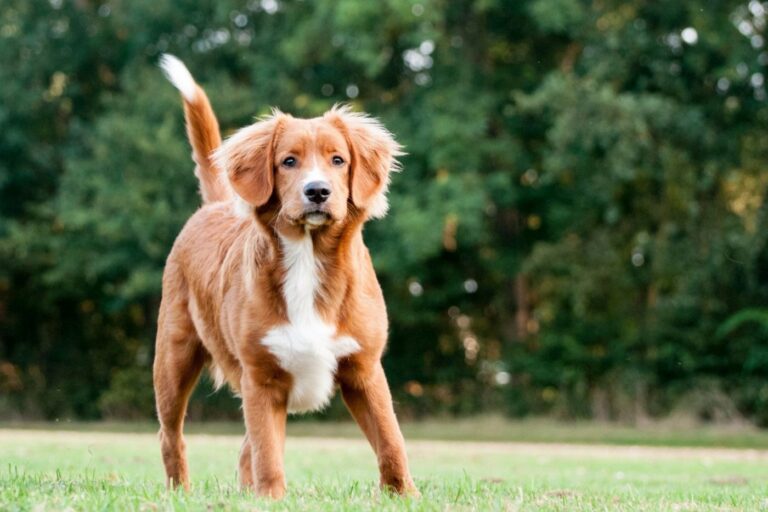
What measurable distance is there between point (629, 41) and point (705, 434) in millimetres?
7922

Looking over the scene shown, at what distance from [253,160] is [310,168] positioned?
356 millimetres

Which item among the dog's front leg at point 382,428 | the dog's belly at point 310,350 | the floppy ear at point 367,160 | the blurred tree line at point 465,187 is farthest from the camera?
the blurred tree line at point 465,187

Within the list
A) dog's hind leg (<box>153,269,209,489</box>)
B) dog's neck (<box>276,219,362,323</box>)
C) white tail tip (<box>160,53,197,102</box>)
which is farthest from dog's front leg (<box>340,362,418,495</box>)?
white tail tip (<box>160,53,197,102</box>)

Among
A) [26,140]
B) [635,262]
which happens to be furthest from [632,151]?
[26,140]

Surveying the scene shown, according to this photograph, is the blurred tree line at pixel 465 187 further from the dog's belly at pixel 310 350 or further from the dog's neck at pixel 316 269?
the dog's belly at pixel 310 350

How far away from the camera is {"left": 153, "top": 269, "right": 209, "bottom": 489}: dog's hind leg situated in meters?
7.46

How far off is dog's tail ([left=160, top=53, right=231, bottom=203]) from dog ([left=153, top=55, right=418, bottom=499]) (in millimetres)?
1396

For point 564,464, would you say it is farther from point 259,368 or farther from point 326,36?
point 326,36

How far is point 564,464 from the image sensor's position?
14477 millimetres

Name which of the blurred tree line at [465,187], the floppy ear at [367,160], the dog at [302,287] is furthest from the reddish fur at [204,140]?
the blurred tree line at [465,187]

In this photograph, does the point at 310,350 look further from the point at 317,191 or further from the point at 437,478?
the point at 437,478

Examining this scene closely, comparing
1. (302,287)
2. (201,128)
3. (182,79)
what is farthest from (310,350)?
(182,79)

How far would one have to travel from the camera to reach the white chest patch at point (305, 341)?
6.10 metres

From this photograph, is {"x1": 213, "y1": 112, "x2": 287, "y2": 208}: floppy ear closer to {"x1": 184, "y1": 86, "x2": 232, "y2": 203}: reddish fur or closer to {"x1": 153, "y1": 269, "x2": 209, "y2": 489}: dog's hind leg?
{"x1": 153, "y1": 269, "x2": 209, "y2": 489}: dog's hind leg
